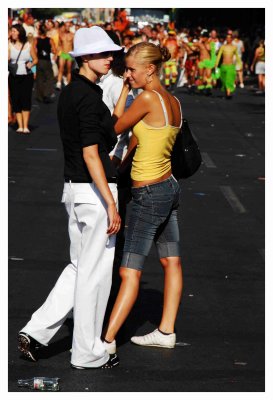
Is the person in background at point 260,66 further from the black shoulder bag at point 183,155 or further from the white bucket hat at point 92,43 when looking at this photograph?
the white bucket hat at point 92,43

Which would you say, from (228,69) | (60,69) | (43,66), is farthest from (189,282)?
(60,69)

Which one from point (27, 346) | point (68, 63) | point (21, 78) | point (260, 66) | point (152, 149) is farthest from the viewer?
point (260, 66)

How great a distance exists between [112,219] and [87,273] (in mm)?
363

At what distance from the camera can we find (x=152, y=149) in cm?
658

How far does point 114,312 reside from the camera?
6715 millimetres

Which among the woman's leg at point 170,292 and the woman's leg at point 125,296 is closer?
the woman's leg at point 125,296

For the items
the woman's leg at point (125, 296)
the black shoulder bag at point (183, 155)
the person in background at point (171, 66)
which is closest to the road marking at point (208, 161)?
the black shoulder bag at point (183, 155)

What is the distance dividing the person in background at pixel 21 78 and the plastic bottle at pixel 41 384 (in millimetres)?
13869

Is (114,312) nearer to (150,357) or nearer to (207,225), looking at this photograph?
(150,357)

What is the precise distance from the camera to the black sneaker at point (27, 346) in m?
6.48

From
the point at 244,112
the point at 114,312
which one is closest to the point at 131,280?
the point at 114,312

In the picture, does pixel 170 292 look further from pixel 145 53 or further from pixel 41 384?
pixel 145 53

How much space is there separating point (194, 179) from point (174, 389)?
9.03m

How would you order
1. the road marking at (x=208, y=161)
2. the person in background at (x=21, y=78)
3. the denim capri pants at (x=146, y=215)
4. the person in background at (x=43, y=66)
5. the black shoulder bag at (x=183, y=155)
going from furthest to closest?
the person in background at (x=43, y=66) → the person in background at (x=21, y=78) → the road marking at (x=208, y=161) → the black shoulder bag at (x=183, y=155) → the denim capri pants at (x=146, y=215)
